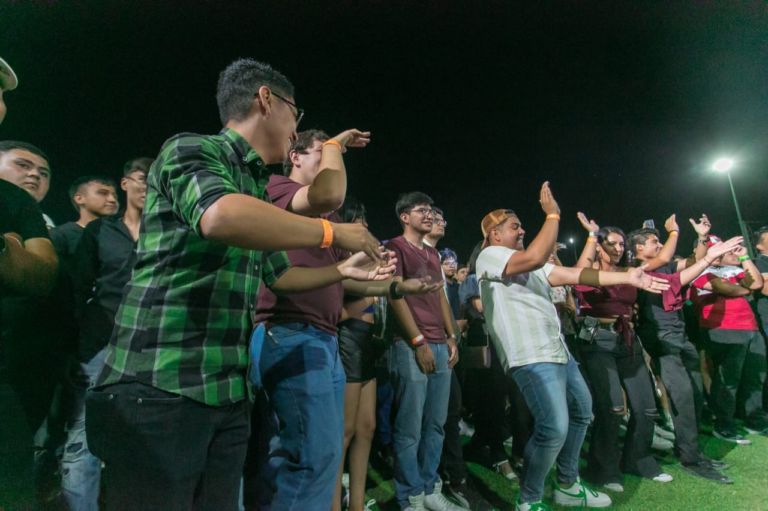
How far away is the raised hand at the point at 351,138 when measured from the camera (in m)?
2.29

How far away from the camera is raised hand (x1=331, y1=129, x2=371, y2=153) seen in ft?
7.52

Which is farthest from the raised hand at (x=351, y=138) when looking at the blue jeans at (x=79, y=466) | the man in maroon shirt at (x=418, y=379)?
the blue jeans at (x=79, y=466)

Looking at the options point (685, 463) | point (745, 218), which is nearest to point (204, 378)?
point (685, 463)

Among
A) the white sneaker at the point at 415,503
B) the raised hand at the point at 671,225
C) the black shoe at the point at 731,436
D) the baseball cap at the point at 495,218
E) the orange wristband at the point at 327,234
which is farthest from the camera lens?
the raised hand at the point at 671,225

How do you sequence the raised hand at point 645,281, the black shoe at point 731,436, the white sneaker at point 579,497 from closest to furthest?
the raised hand at point 645,281
the white sneaker at point 579,497
the black shoe at point 731,436

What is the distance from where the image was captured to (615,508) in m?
3.56

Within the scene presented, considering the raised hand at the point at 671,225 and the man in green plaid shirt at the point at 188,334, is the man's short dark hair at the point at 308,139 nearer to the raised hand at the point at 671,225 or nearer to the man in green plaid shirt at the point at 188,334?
the man in green plaid shirt at the point at 188,334

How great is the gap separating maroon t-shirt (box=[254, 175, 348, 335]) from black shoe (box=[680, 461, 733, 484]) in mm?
4265

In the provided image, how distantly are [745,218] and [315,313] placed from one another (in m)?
21.7

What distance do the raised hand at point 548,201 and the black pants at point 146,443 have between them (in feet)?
10.3

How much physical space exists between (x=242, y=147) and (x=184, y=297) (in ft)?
2.23

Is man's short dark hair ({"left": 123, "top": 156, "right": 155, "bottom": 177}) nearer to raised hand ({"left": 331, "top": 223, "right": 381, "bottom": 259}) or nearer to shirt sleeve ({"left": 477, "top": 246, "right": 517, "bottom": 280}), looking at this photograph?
raised hand ({"left": 331, "top": 223, "right": 381, "bottom": 259})

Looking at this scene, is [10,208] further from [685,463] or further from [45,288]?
[685,463]

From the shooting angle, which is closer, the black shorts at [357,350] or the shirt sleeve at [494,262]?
the black shorts at [357,350]
